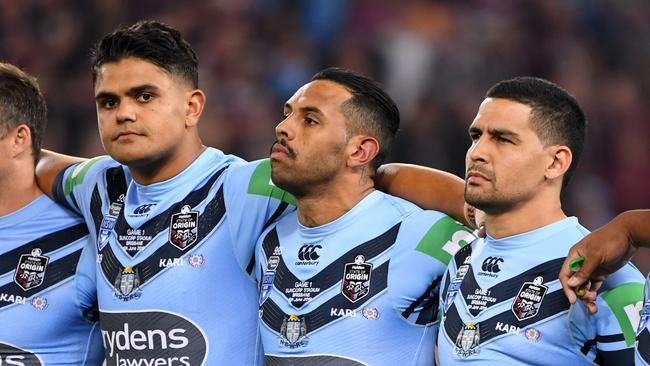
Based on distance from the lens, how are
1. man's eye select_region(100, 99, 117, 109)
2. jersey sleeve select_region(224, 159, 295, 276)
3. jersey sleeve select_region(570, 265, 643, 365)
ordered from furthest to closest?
1. man's eye select_region(100, 99, 117, 109)
2. jersey sleeve select_region(224, 159, 295, 276)
3. jersey sleeve select_region(570, 265, 643, 365)

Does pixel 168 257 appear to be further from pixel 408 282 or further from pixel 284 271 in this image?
pixel 408 282

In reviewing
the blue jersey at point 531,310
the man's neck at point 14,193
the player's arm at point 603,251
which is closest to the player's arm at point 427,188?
the blue jersey at point 531,310

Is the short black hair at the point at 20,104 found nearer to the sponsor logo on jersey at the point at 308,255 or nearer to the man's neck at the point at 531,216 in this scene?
the sponsor logo on jersey at the point at 308,255

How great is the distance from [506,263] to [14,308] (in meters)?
2.28

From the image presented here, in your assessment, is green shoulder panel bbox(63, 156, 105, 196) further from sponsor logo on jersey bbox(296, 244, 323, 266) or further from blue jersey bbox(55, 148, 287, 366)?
sponsor logo on jersey bbox(296, 244, 323, 266)

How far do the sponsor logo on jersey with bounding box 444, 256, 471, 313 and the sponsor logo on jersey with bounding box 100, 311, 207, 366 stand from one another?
1.07 meters

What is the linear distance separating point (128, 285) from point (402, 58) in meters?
6.54

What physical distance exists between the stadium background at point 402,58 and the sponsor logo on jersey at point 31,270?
4.88 meters

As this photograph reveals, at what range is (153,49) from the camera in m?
5.21

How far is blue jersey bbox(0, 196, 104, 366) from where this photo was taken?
5.32 m

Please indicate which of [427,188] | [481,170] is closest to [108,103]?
[427,188]

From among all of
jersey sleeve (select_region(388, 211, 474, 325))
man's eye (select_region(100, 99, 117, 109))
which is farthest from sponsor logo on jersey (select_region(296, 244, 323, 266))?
man's eye (select_region(100, 99, 117, 109))

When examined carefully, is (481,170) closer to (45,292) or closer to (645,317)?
(645,317)

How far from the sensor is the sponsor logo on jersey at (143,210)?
205 inches
